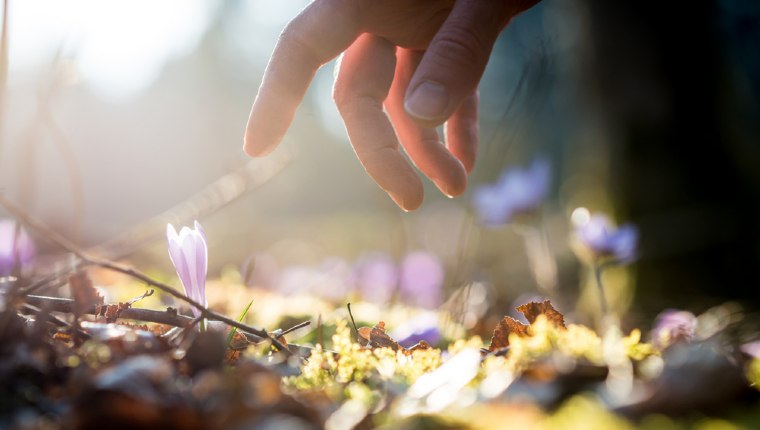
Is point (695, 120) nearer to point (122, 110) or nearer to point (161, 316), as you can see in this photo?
point (161, 316)

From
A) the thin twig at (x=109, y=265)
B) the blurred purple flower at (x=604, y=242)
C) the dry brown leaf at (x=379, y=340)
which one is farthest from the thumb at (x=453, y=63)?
the blurred purple flower at (x=604, y=242)

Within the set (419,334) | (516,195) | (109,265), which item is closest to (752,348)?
(419,334)

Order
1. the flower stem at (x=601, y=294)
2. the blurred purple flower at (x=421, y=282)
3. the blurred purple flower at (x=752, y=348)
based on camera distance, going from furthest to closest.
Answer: the blurred purple flower at (x=421, y=282) → the flower stem at (x=601, y=294) → the blurred purple flower at (x=752, y=348)

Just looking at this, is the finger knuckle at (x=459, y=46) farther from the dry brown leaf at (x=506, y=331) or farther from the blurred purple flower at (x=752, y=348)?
the blurred purple flower at (x=752, y=348)

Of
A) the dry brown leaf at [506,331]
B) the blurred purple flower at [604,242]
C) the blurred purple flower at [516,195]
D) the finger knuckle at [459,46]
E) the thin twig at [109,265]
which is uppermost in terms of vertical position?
the blurred purple flower at [516,195]

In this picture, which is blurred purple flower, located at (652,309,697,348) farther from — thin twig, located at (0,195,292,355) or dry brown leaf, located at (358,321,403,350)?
thin twig, located at (0,195,292,355)
